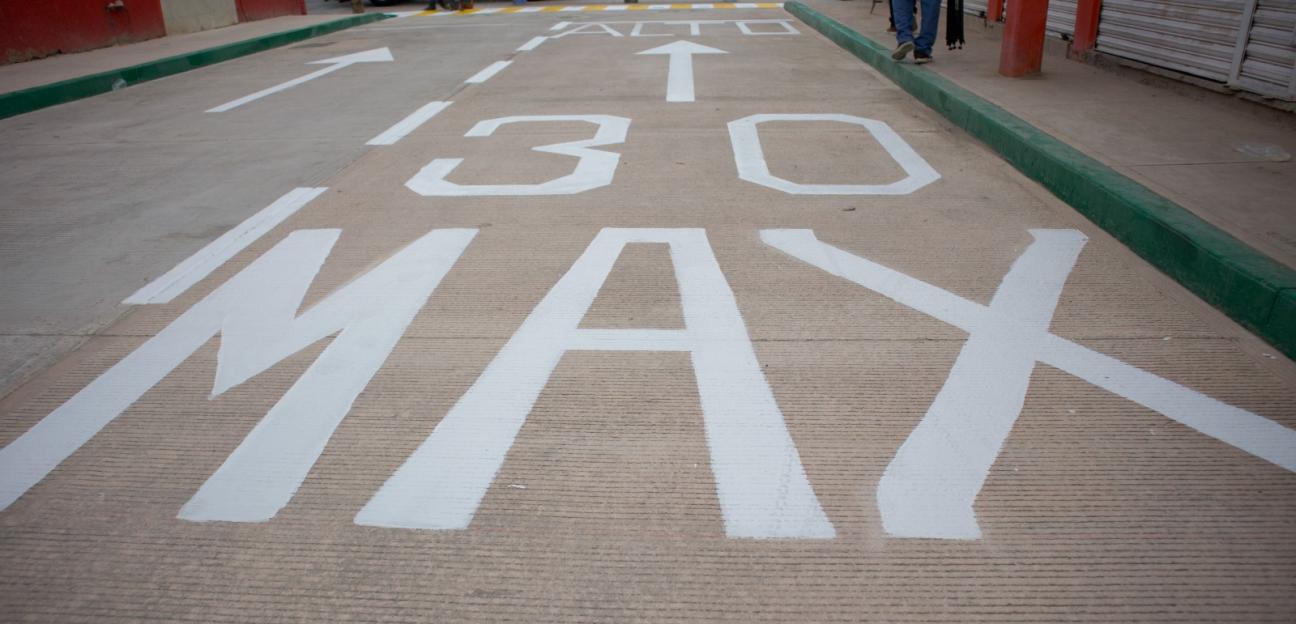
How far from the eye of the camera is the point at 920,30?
8.86m

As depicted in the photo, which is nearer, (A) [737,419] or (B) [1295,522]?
(B) [1295,522]

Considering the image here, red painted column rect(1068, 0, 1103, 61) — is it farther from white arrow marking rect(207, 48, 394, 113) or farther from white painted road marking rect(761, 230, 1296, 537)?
white arrow marking rect(207, 48, 394, 113)

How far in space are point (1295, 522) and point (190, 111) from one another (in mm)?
9146

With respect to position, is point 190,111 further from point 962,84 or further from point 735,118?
point 962,84

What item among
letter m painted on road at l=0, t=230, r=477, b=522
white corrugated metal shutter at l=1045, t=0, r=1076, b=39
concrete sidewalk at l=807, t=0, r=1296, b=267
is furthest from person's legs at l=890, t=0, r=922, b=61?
letter m painted on road at l=0, t=230, r=477, b=522

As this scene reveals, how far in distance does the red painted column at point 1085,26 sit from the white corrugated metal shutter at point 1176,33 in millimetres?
74

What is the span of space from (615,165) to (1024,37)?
4.37 m

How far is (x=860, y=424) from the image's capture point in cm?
279

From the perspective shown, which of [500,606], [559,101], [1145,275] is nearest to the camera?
[500,606]

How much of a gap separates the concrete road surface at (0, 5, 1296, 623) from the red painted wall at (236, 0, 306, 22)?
1211cm

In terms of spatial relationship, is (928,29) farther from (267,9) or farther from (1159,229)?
(267,9)

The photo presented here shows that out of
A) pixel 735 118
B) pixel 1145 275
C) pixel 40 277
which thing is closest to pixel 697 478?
pixel 1145 275

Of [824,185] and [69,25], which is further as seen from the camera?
[69,25]

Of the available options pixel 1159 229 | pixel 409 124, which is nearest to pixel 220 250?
pixel 409 124
